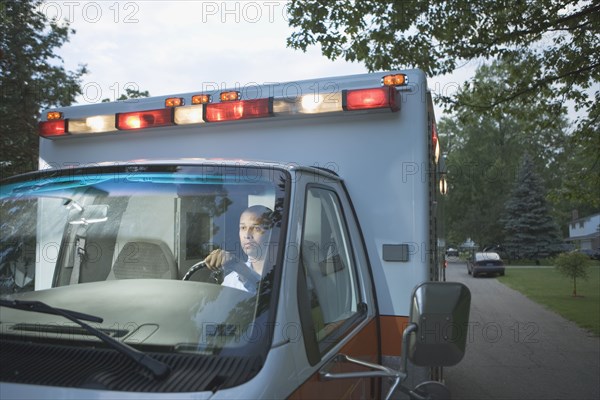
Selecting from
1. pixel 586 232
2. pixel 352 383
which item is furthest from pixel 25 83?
pixel 586 232

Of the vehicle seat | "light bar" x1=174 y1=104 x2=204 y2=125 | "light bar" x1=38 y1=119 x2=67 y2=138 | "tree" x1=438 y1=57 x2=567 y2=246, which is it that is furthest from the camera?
"tree" x1=438 y1=57 x2=567 y2=246

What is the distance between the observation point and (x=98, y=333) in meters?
1.74

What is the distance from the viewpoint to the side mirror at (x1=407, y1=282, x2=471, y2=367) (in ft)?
6.83

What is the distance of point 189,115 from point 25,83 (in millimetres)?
14841

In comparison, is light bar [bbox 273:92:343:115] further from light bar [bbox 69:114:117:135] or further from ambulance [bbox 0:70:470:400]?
light bar [bbox 69:114:117:135]

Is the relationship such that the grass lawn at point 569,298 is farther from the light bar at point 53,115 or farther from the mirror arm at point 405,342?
the light bar at point 53,115

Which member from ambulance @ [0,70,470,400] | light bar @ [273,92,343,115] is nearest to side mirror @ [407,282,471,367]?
ambulance @ [0,70,470,400]

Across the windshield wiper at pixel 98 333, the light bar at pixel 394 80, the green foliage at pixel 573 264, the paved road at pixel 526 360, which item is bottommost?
the paved road at pixel 526 360

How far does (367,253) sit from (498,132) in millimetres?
57389

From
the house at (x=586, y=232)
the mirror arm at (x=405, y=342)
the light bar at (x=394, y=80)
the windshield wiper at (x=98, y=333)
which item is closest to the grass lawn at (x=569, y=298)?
the light bar at (x=394, y=80)

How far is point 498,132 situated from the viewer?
56.5 m

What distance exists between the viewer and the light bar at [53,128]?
3789 millimetres

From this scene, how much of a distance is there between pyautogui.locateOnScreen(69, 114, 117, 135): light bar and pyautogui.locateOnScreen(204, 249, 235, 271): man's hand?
1675 mm

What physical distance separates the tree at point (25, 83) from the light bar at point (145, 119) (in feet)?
36.5
